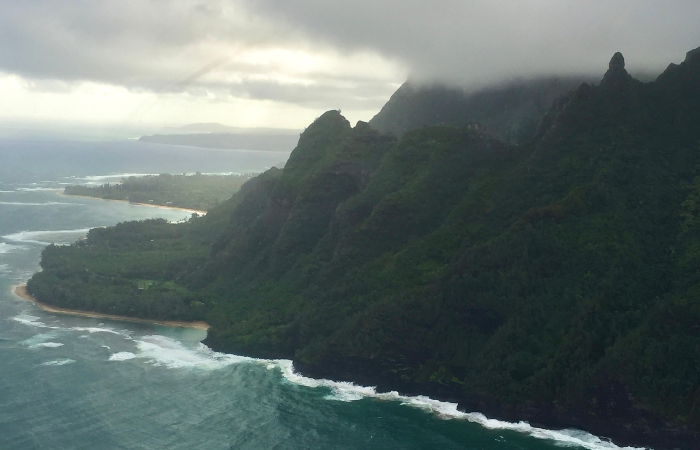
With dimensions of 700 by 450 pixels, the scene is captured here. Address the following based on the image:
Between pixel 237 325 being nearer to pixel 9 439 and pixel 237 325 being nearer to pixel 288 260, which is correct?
pixel 288 260

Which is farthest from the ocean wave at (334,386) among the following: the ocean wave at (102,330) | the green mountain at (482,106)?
the green mountain at (482,106)

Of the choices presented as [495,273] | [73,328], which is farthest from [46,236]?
[495,273]

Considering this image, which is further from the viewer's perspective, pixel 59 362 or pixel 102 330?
pixel 102 330

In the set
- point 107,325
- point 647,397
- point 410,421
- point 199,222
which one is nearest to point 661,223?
point 647,397

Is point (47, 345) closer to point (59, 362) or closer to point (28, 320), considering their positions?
point (59, 362)

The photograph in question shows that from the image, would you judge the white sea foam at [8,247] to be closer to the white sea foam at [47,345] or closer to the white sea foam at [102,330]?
the white sea foam at [102,330]

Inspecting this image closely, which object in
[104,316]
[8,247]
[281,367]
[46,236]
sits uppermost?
[46,236]
